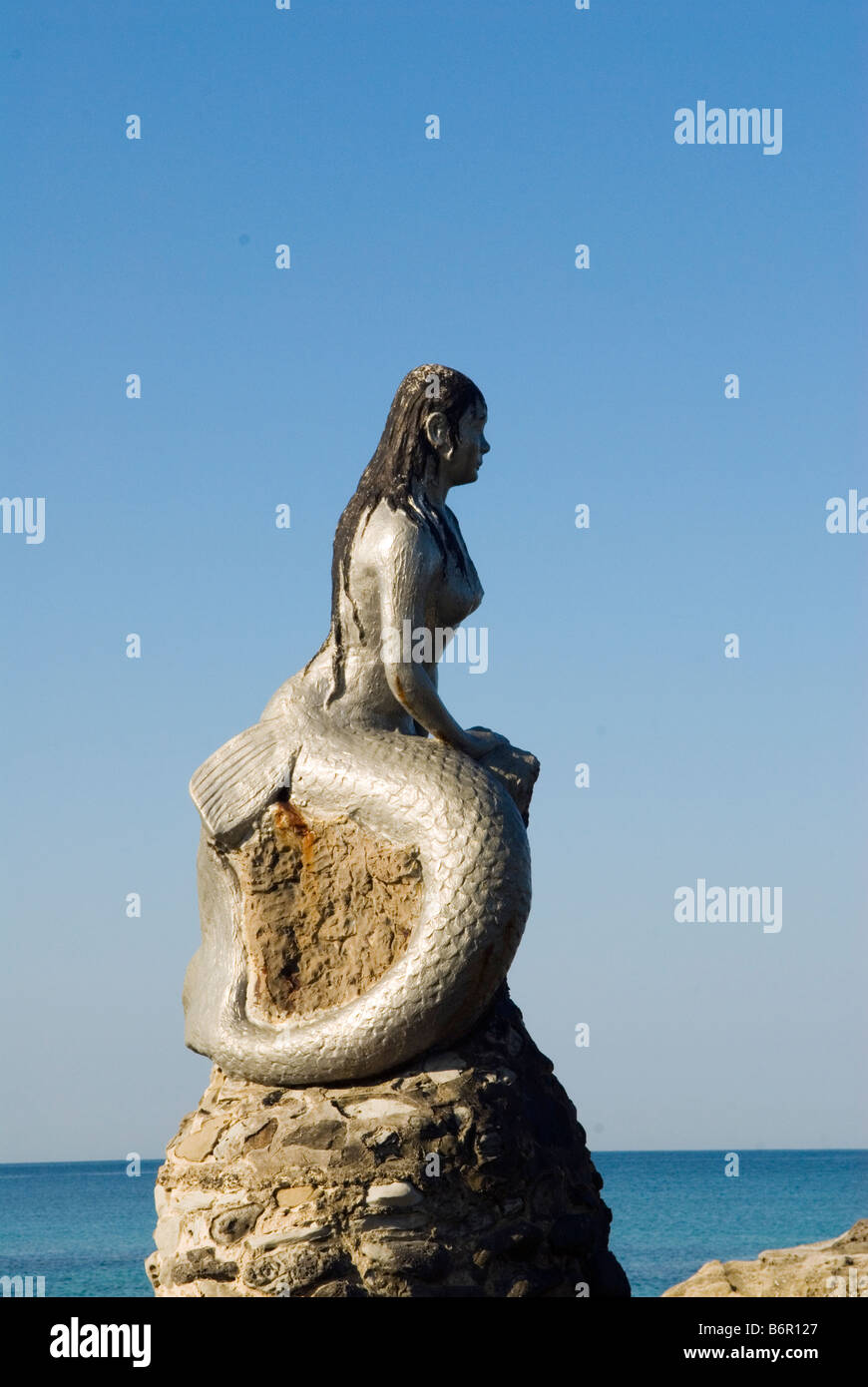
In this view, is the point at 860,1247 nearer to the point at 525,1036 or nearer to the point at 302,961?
the point at 525,1036

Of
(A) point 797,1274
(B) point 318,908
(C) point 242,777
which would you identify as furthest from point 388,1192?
(A) point 797,1274

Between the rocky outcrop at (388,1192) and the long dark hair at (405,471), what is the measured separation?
1.78m

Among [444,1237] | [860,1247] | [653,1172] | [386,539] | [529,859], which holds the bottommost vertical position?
[653,1172]

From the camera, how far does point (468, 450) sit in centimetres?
934

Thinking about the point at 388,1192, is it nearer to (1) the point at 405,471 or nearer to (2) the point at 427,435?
(1) the point at 405,471

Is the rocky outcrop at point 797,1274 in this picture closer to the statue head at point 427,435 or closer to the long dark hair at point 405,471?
the long dark hair at point 405,471

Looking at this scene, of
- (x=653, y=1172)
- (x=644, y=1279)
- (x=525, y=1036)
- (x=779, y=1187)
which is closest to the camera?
(x=525, y=1036)

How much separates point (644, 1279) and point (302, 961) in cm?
2324

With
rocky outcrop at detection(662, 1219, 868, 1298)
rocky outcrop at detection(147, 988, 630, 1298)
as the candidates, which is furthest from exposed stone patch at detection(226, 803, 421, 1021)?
rocky outcrop at detection(662, 1219, 868, 1298)

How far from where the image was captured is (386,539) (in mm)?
8922

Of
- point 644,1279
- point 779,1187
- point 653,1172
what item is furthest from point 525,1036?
point 653,1172

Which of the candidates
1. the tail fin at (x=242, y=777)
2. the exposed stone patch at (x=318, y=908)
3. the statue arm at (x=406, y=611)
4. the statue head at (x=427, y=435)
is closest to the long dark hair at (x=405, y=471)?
the statue head at (x=427, y=435)
